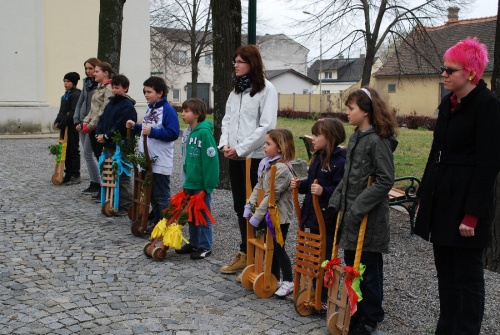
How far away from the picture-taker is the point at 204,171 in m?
6.05

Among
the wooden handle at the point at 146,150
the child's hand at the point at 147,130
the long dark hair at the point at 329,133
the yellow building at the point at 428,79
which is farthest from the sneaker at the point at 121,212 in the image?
the yellow building at the point at 428,79

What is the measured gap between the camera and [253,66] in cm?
548

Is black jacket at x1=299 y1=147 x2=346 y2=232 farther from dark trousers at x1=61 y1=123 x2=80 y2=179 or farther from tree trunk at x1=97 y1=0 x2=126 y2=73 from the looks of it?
tree trunk at x1=97 y1=0 x2=126 y2=73

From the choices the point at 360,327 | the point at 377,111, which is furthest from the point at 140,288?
the point at 377,111

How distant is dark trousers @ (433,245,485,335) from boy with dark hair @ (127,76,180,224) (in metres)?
3.56

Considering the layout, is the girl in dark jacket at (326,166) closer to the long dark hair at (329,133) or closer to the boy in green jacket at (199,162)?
the long dark hair at (329,133)

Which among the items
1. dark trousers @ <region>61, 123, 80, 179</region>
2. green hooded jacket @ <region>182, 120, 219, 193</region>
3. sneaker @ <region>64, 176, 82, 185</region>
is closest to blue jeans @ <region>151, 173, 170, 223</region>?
green hooded jacket @ <region>182, 120, 219, 193</region>

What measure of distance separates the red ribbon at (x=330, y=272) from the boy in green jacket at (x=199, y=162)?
2005mm

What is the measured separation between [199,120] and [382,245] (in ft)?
8.60

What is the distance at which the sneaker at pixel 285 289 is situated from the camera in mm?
5043

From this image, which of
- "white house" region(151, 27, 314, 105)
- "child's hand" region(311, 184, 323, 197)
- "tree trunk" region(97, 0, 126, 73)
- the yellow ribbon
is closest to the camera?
"child's hand" region(311, 184, 323, 197)

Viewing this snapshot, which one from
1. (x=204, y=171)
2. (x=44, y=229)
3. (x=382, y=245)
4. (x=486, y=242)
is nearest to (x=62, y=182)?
(x=44, y=229)

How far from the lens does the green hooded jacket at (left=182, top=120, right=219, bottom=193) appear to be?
604 centimetres

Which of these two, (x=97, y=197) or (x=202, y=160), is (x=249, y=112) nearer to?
(x=202, y=160)
